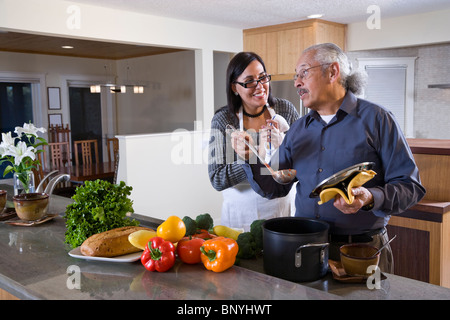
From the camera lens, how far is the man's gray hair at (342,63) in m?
1.68

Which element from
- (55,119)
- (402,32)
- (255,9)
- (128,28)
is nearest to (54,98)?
(55,119)

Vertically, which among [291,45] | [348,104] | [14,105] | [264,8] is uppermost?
[264,8]

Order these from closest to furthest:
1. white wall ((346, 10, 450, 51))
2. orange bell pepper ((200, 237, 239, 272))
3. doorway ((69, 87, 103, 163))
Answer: orange bell pepper ((200, 237, 239, 272)), white wall ((346, 10, 450, 51)), doorway ((69, 87, 103, 163))

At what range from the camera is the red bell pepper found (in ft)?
4.32

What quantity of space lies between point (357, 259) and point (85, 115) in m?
9.06

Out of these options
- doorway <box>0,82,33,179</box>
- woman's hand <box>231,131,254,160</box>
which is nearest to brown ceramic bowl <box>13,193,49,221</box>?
woman's hand <box>231,131,254,160</box>

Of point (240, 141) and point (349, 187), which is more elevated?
point (240, 141)

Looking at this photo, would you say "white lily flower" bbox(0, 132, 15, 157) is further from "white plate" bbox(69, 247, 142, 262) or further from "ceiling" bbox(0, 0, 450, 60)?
"ceiling" bbox(0, 0, 450, 60)

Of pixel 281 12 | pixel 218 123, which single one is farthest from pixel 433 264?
pixel 281 12

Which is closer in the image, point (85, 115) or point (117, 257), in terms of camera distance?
point (117, 257)

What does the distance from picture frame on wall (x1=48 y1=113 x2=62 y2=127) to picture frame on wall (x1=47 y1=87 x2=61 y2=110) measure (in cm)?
14

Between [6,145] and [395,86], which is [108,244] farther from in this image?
[395,86]

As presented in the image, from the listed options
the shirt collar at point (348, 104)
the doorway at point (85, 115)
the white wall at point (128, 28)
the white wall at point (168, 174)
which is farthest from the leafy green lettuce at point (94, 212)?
the doorway at point (85, 115)

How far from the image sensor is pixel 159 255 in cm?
132
